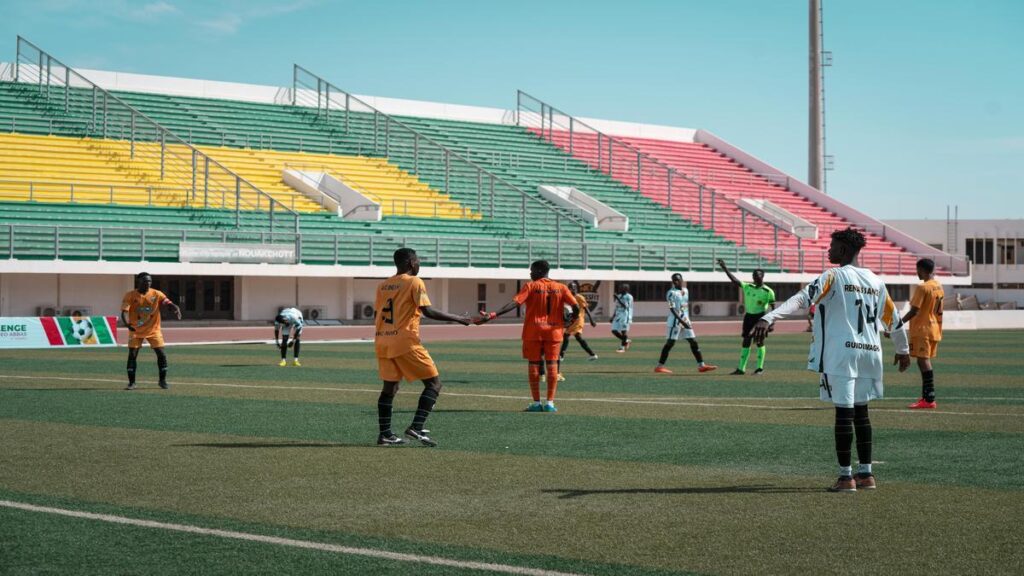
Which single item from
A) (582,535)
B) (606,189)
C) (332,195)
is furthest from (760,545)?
(606,189)

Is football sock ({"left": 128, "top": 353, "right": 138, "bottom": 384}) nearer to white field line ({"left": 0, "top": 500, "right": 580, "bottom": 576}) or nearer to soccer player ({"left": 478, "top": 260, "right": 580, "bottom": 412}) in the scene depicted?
soccer player ({"left": 478, "top": 260, "right": 580, "bottom": 412})

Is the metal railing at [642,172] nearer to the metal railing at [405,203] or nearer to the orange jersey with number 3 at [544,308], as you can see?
the metal railing at [405,203]

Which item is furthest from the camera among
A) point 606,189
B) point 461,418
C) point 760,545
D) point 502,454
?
point 606,189

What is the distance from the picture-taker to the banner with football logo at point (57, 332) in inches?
1312

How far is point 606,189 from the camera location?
5862cm

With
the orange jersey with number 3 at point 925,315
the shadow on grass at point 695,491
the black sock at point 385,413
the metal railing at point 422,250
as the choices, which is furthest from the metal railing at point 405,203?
the shadow on grass at point 695,491

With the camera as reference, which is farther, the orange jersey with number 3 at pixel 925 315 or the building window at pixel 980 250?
the building window at pixel 980 250

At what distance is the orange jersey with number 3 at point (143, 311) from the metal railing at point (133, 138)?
73.3 ft

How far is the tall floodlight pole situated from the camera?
69.6m

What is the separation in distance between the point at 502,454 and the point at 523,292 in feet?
14.5

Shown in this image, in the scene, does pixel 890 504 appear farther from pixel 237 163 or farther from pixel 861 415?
pixel 237 163

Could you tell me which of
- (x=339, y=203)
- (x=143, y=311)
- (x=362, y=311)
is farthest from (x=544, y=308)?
(x=339, y=203)

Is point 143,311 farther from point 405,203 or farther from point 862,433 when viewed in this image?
point 405,203

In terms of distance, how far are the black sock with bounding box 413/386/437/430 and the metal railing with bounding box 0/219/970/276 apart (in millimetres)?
27592
